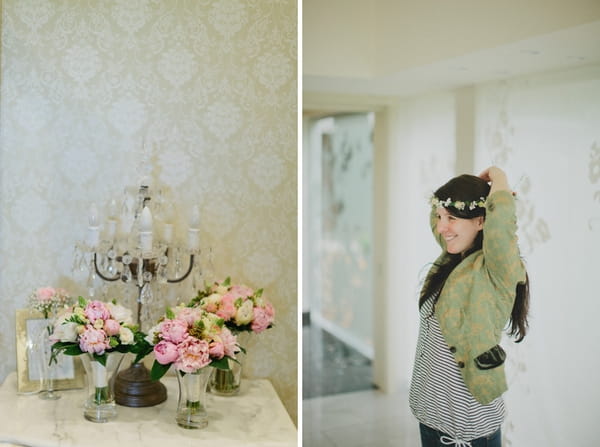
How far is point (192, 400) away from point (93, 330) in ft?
1.04

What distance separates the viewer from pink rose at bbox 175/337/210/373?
1476mm

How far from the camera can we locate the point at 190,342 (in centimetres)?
150

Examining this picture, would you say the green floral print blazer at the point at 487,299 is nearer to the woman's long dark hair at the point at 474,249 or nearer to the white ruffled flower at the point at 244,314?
the woman's long dark hair at the point at 474,249

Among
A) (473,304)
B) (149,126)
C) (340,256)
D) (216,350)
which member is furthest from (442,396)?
(340,256)

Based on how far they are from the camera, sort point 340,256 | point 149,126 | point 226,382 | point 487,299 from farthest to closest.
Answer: point 340,256
point 149,126
point 226,382
point 487,299

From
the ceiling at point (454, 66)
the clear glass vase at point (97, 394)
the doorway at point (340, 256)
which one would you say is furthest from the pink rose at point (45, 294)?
the ceiling at point (454, 66)

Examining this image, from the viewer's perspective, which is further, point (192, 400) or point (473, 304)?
point (192, 400)

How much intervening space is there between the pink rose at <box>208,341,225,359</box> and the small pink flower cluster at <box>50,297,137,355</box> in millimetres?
226

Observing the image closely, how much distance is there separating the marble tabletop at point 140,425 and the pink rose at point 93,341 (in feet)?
0.72

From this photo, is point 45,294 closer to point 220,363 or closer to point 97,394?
point 97,394

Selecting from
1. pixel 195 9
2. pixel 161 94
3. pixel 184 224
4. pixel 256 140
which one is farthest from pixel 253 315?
pixel 195 9

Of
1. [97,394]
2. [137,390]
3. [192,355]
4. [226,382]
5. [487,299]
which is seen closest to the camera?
[487,299]

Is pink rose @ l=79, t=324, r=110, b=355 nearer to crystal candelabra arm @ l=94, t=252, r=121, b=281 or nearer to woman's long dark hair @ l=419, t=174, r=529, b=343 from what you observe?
crystal candelabra arm @ l=94, t=252, r=121, b=281

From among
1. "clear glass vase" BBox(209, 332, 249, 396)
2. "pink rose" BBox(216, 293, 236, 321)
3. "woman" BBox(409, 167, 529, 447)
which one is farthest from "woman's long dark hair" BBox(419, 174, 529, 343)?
"clear glass vase" BBox(209, 332, 249, 396)
